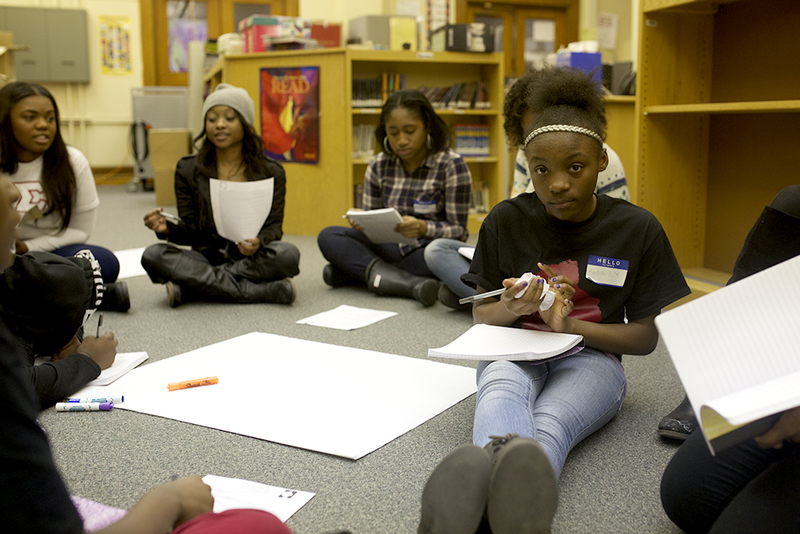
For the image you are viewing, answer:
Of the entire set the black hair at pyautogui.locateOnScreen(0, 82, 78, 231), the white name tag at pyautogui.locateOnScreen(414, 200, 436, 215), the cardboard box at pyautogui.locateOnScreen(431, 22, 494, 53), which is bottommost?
the white name tag at pyautogui.locateOnScreen(414, 200, 436, 215)

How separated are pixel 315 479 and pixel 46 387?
69 centimetres

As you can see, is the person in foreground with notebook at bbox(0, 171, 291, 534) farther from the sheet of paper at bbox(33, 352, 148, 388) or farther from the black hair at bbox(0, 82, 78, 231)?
the black hair at bbox(0, 82, 78, 231)

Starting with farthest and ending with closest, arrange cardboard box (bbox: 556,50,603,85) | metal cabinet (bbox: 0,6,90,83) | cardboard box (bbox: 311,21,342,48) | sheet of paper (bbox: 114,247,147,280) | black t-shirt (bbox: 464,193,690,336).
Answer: metal cabinet (bbox: 0,6,90,83)
cardboard box (bbox: 311,21,342,48)
cardboard box (bbox: 556,50,603,85)
sheet of paper (bbox: 114,247,147,280)
black t-shirt (bbox: 464,193,690,336)

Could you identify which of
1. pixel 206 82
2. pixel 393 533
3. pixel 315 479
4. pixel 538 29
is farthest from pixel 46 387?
pixel 538 29

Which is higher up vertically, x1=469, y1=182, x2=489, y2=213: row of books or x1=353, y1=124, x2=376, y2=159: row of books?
x1=353, y1=124, x2=376, y2=159: row of books

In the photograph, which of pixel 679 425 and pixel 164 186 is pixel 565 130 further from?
pixel 164 186

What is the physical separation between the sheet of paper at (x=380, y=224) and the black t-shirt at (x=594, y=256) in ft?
3.57

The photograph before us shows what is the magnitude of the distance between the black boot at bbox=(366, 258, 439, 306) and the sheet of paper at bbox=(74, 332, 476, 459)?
0.65 metres

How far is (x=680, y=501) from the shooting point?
3.07 ft

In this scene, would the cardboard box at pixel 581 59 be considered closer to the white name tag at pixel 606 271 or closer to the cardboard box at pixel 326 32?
the cardboard box at pixel 326 32

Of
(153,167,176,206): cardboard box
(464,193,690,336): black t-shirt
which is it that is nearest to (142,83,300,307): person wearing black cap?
(464,193,690,336): black t-shirt

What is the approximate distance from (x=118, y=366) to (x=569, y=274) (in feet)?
3.73

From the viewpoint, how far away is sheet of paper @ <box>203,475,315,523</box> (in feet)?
3.41

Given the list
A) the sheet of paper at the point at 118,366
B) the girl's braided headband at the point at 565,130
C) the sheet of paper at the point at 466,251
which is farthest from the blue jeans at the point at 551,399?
the sheet of paper at the point at 466,251
